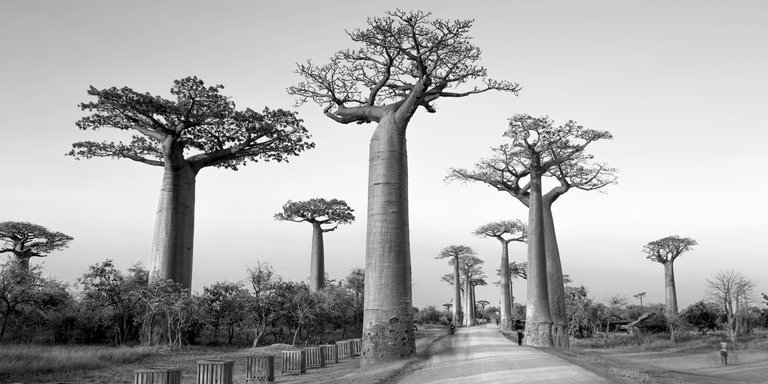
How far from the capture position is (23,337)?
63.7 ft

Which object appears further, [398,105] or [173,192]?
[173,192]

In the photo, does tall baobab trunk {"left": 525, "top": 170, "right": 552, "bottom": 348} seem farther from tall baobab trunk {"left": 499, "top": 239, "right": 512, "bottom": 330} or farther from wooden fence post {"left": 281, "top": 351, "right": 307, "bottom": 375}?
tall baobab trunk {"left": 499, "top": 239, "right": 512, "bottom": 330}

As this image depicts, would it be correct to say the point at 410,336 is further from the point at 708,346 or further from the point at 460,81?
the point at 708,346

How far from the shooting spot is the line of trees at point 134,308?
19.2m

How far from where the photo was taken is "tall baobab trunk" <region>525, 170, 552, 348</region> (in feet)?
83.0

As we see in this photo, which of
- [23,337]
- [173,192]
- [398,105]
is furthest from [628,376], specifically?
[23,337]

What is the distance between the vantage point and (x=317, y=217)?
118 feet

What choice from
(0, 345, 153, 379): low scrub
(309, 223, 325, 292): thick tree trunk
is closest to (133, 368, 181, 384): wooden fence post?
(0, 345, 153, 379): low scrub

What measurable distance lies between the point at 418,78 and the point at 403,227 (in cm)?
525

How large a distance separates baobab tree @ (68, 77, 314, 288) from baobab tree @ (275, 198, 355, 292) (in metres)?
10.4

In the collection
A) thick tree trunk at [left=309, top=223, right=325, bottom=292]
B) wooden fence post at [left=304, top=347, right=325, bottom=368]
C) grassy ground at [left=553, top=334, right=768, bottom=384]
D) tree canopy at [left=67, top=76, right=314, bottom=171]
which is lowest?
grassy ground at [left=553, top=334, right=768, bottom=384]

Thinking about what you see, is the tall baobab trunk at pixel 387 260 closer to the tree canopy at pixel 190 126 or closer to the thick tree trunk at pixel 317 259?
the tree canopy at pixel 190 126

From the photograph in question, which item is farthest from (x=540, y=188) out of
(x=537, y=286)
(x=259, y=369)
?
(x=259, y=369)

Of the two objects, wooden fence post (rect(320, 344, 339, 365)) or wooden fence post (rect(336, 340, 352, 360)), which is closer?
wooden fence post (rect(320, 344, 339, 365))
